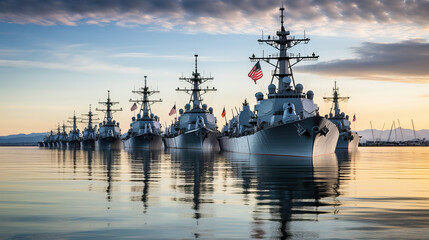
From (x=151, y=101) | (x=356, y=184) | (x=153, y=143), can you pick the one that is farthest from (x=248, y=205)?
(x=151, y=101)

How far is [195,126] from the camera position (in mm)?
80625

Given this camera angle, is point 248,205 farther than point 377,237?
Yes

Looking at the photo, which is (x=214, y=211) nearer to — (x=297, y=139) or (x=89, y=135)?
(x=297, y=139)

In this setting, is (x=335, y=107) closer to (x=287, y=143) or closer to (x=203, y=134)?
(x=203, y=134)

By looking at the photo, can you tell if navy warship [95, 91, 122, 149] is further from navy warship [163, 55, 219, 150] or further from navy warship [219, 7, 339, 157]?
navy warship [219, 7, 339, 157]

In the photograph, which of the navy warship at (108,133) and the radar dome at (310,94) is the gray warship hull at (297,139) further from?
the navy warship at (108,133)

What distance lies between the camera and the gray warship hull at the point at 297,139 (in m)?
38.1

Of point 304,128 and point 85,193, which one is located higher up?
point 304,128

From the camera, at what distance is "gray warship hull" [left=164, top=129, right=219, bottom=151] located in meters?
74.4

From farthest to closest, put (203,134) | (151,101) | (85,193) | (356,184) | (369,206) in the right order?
(151,101), (203,134), (356,184), (85,193), (369,206)

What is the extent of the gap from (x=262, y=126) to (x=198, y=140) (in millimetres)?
28030

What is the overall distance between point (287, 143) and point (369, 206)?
30.4m

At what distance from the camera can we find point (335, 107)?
317ft

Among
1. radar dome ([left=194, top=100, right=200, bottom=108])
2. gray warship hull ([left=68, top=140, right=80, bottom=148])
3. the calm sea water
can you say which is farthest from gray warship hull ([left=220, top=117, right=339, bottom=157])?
gray warship hull ([left=68, top=140, right=80, bottom=148])
